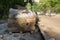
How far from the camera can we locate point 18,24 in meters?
7.01

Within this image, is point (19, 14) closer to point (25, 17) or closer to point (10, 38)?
point (25, 17)

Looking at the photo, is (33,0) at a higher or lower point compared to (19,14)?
lower

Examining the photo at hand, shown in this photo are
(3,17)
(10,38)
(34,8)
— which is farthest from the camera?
(34,8)

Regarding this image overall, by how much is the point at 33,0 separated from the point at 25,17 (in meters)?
12.1

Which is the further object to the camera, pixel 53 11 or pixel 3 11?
pixel 53 11

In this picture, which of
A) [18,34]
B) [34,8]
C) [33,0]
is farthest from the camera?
[33,0]

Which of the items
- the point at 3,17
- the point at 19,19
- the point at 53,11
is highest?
the point at 19,19

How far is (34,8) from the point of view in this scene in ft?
55.7

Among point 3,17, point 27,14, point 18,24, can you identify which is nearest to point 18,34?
point 18,24

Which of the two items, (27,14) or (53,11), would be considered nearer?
(27,14)

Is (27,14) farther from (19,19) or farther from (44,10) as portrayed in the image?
(44,10)

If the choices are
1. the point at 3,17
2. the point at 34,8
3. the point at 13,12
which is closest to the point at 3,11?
the point at 3,17

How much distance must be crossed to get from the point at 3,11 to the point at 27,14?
395 centimetres

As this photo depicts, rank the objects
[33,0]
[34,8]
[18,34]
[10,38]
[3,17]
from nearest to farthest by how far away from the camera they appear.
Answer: [10,38]
[18,34]
[3,17]
[34,8]
[33,0]
